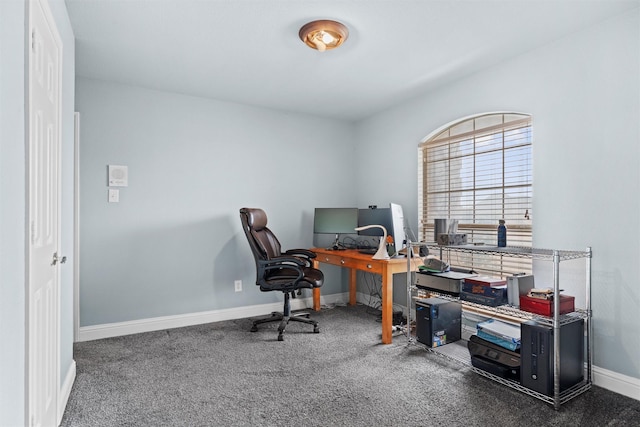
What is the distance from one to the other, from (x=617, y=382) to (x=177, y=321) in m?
3.59

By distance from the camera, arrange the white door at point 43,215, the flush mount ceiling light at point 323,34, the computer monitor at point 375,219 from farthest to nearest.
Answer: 1. the computer monitor at point 375,219
2. the flush mount ceiling light at point 323,34
3. the white door at point 43,215

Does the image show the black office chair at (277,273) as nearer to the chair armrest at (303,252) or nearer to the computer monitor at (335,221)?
the chair armrest at (303,252)

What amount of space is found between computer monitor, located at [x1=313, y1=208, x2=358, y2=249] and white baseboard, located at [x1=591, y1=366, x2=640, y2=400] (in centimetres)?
244

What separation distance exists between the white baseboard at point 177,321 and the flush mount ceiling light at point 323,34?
2788mm

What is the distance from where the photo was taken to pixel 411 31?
2.56 meters

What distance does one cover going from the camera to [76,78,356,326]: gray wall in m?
3.45

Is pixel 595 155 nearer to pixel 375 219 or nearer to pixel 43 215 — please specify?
pixel 375 219

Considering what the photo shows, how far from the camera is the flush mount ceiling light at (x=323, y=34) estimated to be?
2426 mm

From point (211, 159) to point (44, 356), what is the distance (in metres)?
2.59

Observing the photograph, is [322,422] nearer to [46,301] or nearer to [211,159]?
[46,301]

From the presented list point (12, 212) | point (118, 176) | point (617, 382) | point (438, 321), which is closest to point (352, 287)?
point (438, 321)

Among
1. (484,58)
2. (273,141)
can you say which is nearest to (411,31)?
(484,58)

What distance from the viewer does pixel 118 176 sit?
352 cm

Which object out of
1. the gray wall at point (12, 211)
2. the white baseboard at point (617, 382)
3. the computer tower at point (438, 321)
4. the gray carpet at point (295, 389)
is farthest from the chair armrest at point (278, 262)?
the white baseboard at point (617, 382)
